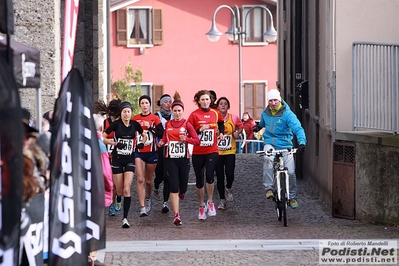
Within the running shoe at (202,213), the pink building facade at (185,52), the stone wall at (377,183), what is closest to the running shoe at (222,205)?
the running shoe at (202,213)

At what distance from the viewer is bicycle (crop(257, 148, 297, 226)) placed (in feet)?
42.2

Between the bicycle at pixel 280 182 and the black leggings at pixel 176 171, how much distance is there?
1026 millimetres

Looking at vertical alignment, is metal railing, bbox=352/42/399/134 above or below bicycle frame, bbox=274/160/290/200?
above

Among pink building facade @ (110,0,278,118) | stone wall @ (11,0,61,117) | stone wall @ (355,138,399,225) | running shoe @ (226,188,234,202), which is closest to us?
stone wall @ (355,138,399,225)

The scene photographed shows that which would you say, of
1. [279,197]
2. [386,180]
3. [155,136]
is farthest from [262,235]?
[155,136]

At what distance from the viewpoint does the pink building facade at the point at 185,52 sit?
52.3 m

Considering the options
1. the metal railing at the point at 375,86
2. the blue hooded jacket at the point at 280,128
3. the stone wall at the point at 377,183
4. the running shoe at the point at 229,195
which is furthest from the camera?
the running shoe at the point at 229,195

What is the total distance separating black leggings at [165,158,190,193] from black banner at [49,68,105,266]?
6159 millimetres

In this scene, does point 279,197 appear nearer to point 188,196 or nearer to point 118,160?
point 118,160

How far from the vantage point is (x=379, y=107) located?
1327 cm

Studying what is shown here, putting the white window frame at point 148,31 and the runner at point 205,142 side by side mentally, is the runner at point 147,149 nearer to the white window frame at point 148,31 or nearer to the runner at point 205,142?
the runner at point 205,142

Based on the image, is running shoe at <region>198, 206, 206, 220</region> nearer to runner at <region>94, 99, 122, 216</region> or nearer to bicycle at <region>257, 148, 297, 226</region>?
bicycle at <region>257, 148, 297, 226</region>

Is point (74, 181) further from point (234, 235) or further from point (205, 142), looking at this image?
point (205, 142)

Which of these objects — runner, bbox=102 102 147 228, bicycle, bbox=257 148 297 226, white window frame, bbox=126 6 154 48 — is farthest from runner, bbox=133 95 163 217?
white window frame, bbox=126 6 154 48
